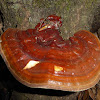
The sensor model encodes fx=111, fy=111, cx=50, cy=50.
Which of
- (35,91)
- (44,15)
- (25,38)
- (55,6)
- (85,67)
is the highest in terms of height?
(55,6)

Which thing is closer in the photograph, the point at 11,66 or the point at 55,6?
the point at 11,66

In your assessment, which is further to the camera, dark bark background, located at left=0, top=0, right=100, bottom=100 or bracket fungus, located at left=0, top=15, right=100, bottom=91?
dark bark background, located at left=0, top=0, right=100, bottom=100

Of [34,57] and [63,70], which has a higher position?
[34,57]

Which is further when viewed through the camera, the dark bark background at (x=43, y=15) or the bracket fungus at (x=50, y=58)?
the dark bark background at (x=43, y=15)

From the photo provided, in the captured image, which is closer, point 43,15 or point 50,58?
point 50,58

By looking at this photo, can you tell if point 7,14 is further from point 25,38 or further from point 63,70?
point 63,70

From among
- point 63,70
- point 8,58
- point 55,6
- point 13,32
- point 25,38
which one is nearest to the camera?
point 63,70

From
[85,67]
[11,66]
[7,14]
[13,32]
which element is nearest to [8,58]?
[11,66]

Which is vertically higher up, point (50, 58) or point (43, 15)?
point (43, 15)
